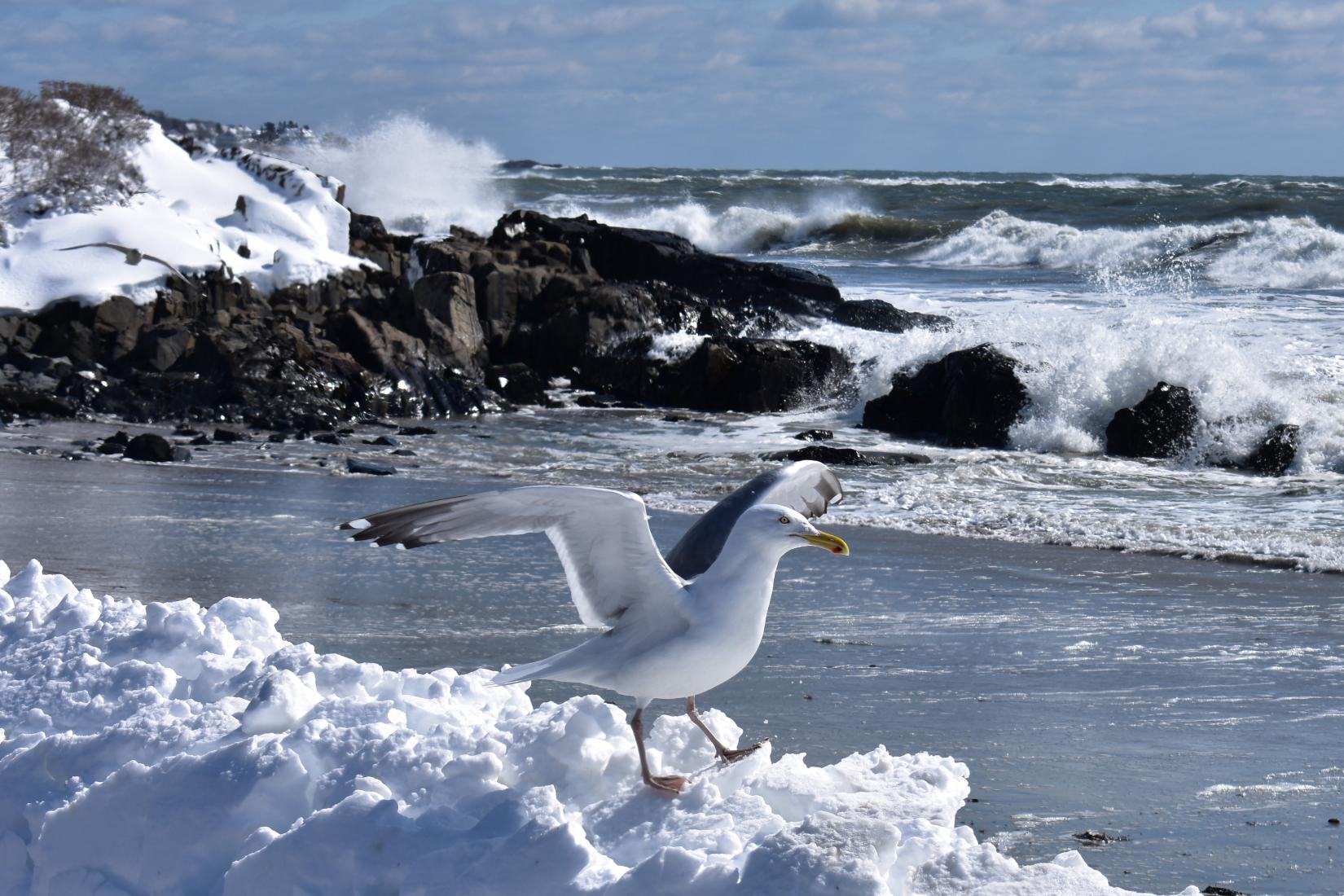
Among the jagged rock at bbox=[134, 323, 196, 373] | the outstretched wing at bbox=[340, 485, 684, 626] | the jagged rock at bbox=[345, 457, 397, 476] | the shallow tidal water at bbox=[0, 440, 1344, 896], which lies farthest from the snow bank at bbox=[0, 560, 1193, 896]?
the jagged rock at bbox=[134, 323, 196, 373]

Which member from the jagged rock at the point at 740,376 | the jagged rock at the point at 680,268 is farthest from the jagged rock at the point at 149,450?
the jagged rock at the point at 680,268

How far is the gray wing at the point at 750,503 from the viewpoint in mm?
4852

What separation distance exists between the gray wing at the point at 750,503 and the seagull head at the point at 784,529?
0.76m

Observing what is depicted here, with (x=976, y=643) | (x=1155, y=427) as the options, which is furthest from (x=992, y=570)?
(x=1155, y=427)

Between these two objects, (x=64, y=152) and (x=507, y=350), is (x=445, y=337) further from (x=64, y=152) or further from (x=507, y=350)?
(x=64, y=152)

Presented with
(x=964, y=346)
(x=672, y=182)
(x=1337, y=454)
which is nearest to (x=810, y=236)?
(x=672, y=182)

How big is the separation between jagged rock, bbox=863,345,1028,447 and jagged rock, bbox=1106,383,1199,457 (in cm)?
117

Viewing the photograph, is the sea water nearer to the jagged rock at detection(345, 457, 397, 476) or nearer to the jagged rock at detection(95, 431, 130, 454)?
the jagged rock at detection(345, 457, 397, 476)

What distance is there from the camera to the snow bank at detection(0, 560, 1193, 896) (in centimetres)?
332

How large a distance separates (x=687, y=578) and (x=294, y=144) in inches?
1545

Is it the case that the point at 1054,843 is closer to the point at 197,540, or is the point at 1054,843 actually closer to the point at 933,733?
Result: the point at 933,733

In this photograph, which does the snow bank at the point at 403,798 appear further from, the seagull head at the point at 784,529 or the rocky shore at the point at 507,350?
the rocky shore at the point at 507,350

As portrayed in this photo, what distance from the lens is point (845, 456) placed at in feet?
45.9

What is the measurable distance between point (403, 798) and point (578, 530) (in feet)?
2.88
